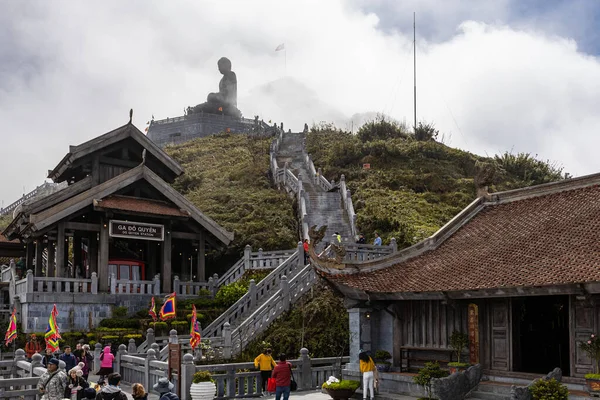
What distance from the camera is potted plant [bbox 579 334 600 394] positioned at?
47.1 ft

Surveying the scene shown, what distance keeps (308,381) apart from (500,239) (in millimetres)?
7354

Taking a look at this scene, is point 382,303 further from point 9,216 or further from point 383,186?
point 9,216

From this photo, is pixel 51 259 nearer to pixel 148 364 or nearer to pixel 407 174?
pixel 148 364

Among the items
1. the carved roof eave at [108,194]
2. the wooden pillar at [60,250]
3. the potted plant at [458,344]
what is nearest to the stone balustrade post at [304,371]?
the potted plant at [458,344]

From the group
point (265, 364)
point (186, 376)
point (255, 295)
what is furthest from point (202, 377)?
point (255, 295)

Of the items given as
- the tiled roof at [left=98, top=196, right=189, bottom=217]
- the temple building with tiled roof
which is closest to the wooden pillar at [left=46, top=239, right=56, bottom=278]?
the tiled roof at [left=98, top=196, right=189, bottom=217]

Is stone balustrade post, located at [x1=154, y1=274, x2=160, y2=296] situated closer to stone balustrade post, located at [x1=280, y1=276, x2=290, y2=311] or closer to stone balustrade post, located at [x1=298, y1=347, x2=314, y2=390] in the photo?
stone balustrade post, located at [x1=280, y1=276, x2=290, y2=311]

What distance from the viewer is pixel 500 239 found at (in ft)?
64.8

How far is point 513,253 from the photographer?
1814 cm

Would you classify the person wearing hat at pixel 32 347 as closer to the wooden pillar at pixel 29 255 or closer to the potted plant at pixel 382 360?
the wooden pillar at pixel 29 255

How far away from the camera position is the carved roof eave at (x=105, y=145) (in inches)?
1278

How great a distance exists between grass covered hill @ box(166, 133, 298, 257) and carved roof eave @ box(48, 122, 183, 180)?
726 cm

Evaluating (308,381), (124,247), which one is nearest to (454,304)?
(308,381)

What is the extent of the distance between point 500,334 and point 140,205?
1855cm
